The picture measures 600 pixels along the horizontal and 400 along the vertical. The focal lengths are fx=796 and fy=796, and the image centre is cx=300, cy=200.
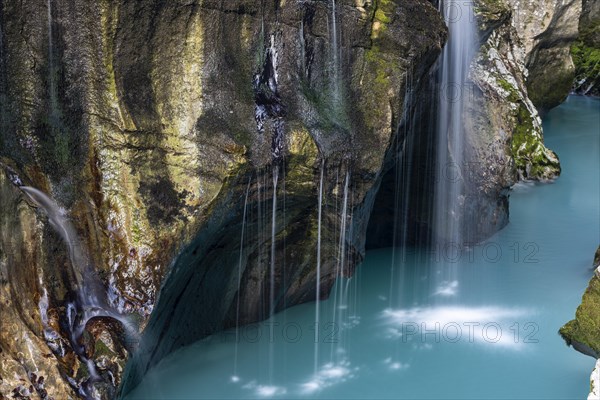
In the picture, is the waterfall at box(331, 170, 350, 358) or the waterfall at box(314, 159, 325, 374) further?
the waterfall at box(331, 170, 350, 358)

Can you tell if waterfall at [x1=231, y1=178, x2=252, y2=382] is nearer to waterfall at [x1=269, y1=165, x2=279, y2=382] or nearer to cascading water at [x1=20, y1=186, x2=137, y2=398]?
waterfall at [x1=269, y1=165, x2=279, y2=382]

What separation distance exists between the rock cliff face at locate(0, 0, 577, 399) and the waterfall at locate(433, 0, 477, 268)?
99.3 inches

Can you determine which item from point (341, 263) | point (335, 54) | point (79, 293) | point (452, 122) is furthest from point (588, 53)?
point (79, 293)

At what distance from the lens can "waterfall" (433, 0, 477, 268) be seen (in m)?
12.6

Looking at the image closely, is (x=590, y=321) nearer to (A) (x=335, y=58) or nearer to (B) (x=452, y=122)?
(A) (x=335, y=58)

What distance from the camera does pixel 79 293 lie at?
827cm

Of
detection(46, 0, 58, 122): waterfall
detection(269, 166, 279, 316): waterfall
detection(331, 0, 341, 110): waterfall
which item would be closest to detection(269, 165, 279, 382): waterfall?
detection(269, 166, 279, 316): waterfall

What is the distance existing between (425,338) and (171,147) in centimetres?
457

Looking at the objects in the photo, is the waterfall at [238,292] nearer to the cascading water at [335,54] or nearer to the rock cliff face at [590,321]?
the cascading water at [335,54]

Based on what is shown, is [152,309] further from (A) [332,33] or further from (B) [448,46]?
(B) [448,46]

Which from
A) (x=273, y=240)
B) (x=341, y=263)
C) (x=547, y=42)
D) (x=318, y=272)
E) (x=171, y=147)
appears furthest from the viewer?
(x=547, y=42)

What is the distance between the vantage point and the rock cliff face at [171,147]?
799cm

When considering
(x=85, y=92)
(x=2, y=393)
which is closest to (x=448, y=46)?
(x=85, y=92)

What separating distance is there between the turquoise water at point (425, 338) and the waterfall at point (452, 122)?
53 centimetres
